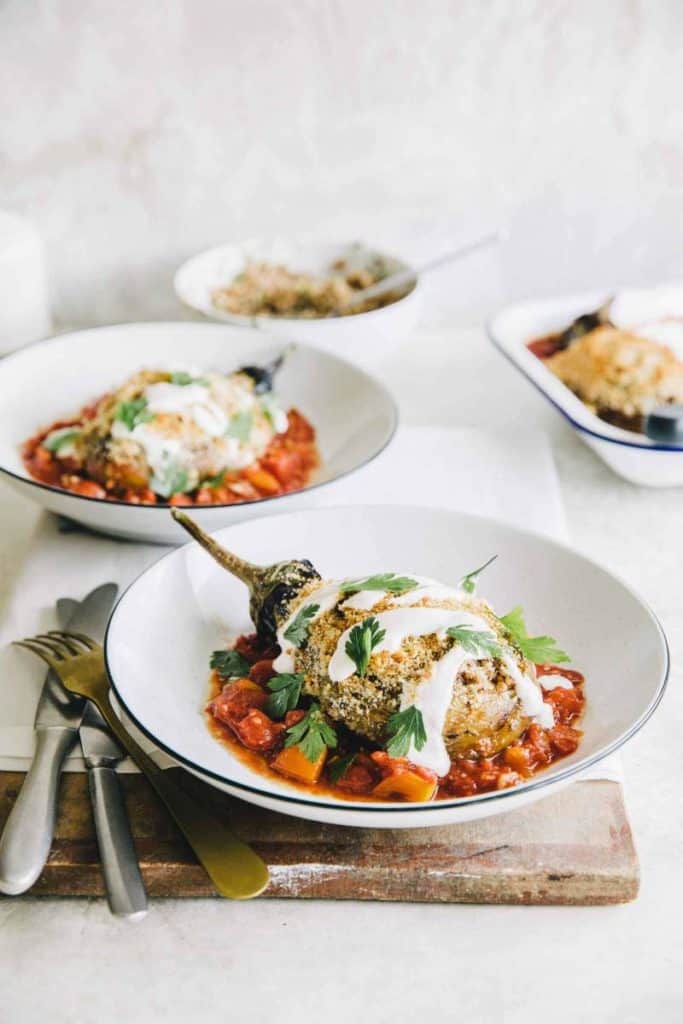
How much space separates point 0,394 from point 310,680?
3.69ft

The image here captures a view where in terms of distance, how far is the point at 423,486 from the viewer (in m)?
2.25

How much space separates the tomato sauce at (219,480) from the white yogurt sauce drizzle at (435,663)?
20.4 inches

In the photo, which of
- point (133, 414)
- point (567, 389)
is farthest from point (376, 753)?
point (567, 389)

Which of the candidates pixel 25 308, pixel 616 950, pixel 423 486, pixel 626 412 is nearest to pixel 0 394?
pixel 25 308

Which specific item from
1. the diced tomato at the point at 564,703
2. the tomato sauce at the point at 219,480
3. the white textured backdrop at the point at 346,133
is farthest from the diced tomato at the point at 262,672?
the white textured backdrop at the point at 346,133

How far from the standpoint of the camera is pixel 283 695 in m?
1.42

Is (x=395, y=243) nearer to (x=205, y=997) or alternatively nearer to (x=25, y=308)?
(x=25, y=308)

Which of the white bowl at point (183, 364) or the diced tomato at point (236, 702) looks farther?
the white bowl at point (183, 364)

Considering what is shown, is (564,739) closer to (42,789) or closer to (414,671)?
(414,671)

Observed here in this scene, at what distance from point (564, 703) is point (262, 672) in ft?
1.31

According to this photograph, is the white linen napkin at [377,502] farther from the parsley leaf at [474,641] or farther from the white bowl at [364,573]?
the parsley leaf at [474,641]

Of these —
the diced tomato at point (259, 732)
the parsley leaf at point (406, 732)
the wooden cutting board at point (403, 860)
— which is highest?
the parsley leaf at point (406, 732)

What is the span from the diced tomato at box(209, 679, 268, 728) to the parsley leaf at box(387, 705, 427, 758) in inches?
8.0

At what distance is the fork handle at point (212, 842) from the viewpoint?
4.14 feet
